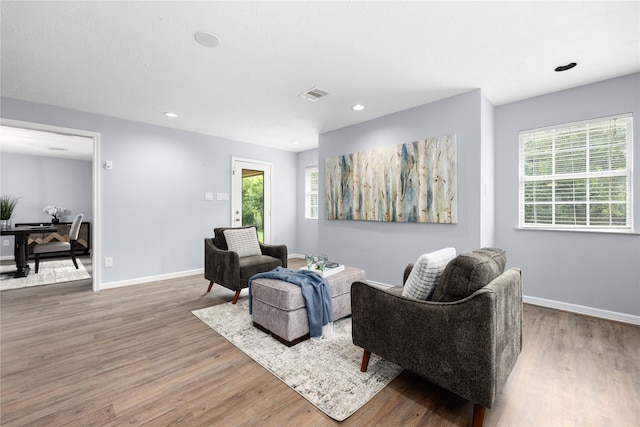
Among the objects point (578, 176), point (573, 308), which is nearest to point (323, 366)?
point (573, 308)

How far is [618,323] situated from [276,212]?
5.27m

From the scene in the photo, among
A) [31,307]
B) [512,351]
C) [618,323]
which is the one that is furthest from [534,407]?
[31,307]

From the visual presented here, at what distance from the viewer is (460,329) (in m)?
1.45

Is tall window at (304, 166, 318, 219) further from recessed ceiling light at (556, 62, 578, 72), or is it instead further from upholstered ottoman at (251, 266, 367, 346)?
recessed ceiling light at (556, 62, 578, 72)

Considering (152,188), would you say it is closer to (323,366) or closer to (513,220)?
(323,366)

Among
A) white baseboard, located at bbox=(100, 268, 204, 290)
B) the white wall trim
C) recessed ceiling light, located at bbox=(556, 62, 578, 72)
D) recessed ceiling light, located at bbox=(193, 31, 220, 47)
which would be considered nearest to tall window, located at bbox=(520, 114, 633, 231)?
recessed ceiling light, located at bbox=(556, 62, 578, 72)

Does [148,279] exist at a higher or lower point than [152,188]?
lower

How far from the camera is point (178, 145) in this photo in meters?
4.75

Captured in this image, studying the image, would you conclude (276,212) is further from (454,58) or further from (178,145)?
(454,58)

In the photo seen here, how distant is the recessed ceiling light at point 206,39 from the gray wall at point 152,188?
2.74m

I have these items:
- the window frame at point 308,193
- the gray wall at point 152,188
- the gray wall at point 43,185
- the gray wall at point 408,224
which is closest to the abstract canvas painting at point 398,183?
the gray wall at point 408,224

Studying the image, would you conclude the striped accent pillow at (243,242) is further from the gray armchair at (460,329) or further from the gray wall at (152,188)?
the gray armchair at (460,329)

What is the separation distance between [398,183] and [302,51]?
2085 mm

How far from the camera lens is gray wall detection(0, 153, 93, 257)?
6480 mm
